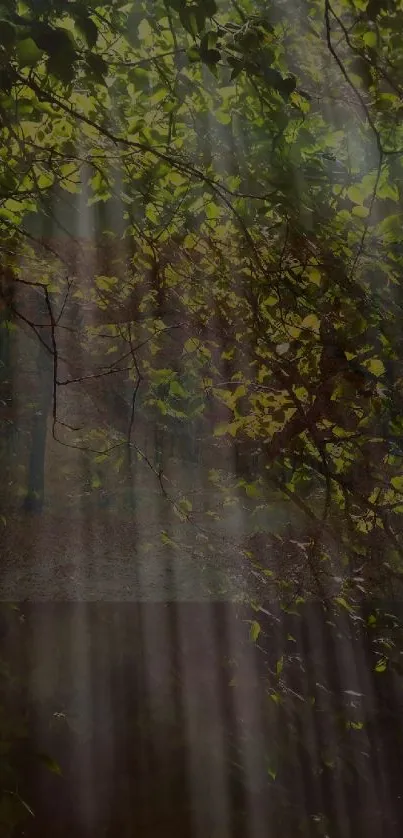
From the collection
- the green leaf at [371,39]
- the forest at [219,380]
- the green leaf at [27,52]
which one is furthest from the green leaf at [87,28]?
the green leaf at [371,39]

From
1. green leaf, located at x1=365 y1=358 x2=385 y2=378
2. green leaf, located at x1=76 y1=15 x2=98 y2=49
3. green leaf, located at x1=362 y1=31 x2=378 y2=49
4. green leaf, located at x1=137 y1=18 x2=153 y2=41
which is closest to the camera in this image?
green leaf, located at x1=76 y1=15 x2=98 y2=49

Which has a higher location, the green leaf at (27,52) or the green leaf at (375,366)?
the green leaf at (27,52)

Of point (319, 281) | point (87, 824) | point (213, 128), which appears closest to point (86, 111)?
point (213, 128)

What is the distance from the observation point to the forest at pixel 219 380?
224cm

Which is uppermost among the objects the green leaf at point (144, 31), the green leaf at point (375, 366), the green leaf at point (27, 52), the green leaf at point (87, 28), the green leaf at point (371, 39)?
the green leaf at point (144, 31)

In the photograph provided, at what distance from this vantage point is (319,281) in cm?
262

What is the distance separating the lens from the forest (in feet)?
7.36

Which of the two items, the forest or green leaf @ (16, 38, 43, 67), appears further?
the forest

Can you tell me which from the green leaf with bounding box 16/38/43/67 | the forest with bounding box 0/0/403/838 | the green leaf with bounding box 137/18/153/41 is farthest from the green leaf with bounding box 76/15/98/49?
the green leaf with bounding box 137/18/153/41

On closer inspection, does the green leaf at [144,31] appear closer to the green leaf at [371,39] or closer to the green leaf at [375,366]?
the green leaf at [371,39]

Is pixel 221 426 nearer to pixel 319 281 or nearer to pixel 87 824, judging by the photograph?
pixel 319 281

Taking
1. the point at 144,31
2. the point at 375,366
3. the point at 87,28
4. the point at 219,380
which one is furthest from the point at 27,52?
the point at 219,380

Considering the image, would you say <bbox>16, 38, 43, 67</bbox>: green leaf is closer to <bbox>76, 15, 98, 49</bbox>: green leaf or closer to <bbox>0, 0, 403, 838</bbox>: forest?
<bbox>0, 0, 403, 838</bbox>: forest

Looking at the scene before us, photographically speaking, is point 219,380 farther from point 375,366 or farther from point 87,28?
point 87,28
